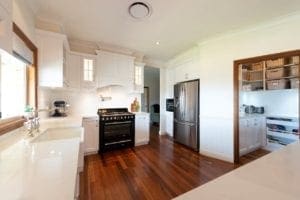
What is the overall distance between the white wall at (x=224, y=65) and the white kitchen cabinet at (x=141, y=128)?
1423 mm

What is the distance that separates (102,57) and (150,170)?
274 cm

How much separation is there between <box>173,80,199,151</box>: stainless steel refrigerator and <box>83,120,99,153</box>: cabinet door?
6.99 ft

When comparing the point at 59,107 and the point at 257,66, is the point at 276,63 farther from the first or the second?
the point at 59,107

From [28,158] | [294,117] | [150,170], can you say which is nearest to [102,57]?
[150,170]

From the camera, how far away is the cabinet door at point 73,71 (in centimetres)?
346

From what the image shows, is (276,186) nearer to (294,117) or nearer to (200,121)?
(200,121)

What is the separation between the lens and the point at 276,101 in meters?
4.08

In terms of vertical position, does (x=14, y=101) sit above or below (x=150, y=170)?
Answer: above

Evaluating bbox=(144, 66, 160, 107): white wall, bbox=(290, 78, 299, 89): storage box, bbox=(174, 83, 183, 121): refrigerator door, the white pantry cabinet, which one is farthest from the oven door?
bbox=(144, 66, 160, 107): white wall

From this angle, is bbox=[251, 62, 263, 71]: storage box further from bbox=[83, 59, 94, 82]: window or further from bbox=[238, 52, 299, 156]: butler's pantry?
bbox=[83, 59, 94, 82]: window

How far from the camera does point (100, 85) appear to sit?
3785 millimetres

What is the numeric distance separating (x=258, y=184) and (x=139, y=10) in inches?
95.7

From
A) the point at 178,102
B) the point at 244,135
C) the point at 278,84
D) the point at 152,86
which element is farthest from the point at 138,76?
the point at 152,86

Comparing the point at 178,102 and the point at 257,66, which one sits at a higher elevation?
the point at 257,66
